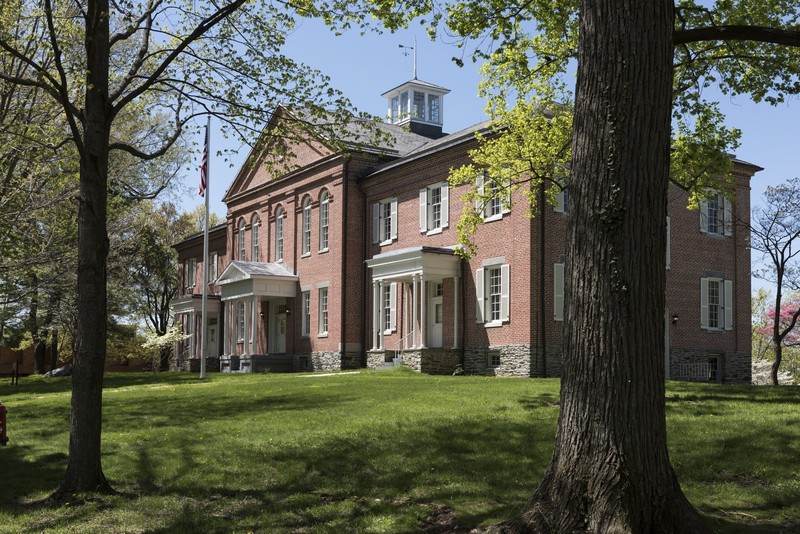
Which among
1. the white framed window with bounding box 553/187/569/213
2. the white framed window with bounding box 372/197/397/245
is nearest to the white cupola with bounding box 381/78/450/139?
the white framed window with bounding box 372/197/397/245

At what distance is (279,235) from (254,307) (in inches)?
149

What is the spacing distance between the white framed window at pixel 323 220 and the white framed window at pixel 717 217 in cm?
1492

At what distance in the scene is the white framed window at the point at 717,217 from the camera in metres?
31.6

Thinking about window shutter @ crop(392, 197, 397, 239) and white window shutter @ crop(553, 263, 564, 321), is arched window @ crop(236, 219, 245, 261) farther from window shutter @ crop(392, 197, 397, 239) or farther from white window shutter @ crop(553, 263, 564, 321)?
white window shutter @ crop(553, 263, 564, 321)

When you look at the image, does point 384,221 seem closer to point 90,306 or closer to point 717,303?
point 717,303

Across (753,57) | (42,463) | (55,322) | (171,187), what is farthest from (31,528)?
(55,322)

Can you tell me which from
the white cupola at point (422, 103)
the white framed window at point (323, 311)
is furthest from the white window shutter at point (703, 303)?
the white cupola at point (422, 103)

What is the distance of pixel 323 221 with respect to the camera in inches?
1431

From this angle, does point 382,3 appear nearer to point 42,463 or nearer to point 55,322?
point 42,463

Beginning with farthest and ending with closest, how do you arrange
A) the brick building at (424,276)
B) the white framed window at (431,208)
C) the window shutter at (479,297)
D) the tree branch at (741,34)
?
the white framed window at (431,208) < the window shutter at (479,297) < the brick building at (424,276) < the tree branch at (741,34)

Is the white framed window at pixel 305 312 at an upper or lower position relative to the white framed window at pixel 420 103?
lower

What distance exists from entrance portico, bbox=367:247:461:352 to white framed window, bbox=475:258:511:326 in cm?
108

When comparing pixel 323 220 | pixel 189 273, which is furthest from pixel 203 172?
pixel 189 273

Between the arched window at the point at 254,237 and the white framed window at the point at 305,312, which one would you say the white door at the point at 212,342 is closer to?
the arched window at the point at 254,237
